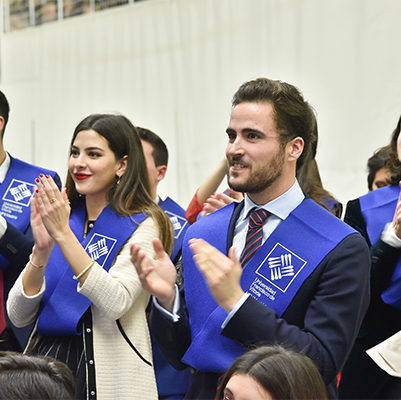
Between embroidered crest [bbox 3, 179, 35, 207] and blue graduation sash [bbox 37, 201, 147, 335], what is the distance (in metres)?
0.35

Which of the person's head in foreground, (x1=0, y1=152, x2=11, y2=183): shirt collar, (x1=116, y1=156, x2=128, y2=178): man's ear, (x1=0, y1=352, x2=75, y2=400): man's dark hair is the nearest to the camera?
(x1=0, y1=352, x2=75, y2=400): man's dark hair

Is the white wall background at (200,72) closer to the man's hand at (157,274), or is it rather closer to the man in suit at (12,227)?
the man in suit at (12,227)

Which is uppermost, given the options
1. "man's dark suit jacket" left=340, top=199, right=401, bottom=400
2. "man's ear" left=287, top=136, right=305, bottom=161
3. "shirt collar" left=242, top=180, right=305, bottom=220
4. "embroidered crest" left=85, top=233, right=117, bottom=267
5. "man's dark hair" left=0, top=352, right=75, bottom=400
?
"man's ear" left=287, top=136, right=305, bottom=161

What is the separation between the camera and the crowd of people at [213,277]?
176 cm

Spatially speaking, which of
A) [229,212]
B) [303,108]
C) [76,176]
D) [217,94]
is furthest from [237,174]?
[217,94]

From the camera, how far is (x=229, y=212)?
2205mm

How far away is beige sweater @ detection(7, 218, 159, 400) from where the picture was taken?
238 centimetres

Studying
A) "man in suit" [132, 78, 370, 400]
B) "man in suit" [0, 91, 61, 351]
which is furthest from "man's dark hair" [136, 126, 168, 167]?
"man in suit" [132, 78, 370, 400]

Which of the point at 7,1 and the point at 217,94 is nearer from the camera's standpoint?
the point at 217,94

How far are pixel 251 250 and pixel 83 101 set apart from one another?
5.03 m

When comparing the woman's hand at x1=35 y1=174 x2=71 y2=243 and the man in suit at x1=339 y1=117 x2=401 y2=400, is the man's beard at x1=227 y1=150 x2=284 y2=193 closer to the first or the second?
the man in suit at x1=339 y1=117 x2=401 y2=400

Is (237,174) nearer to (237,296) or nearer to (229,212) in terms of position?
(229,212)

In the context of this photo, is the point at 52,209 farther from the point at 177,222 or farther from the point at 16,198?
the point at 177,222

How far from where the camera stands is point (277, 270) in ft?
6.39
